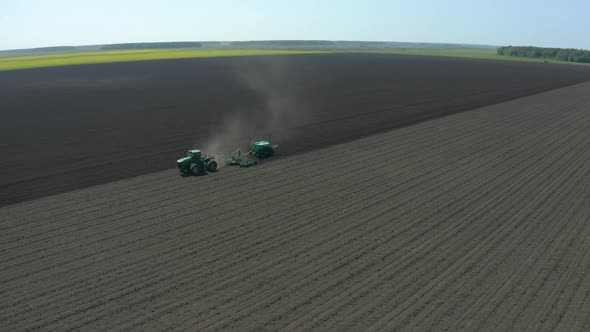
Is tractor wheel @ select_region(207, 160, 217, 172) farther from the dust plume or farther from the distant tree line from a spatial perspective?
the distant tree line

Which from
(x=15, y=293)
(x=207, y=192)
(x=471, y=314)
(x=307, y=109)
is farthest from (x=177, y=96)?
(x=471, y=314)

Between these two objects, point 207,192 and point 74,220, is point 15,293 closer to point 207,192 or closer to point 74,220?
point 74,220

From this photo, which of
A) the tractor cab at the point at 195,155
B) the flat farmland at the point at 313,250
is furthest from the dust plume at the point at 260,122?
the flat farmland at the point at 313,250

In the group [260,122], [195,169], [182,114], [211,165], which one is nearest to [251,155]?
[211,165]

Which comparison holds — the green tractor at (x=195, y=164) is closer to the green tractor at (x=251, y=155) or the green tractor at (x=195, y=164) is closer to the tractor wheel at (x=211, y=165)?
the tractor wheel at (x=211, y=165)

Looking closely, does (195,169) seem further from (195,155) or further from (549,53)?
(549,53)

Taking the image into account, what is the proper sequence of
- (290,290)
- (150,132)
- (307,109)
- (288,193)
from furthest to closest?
1. (307,109)
2. (150,132)
3. (288,193)
4. (290,290)

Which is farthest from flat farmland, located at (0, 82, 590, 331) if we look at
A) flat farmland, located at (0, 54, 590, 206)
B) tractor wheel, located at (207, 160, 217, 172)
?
flat farmland, located at (0, 54, 590, 206)
